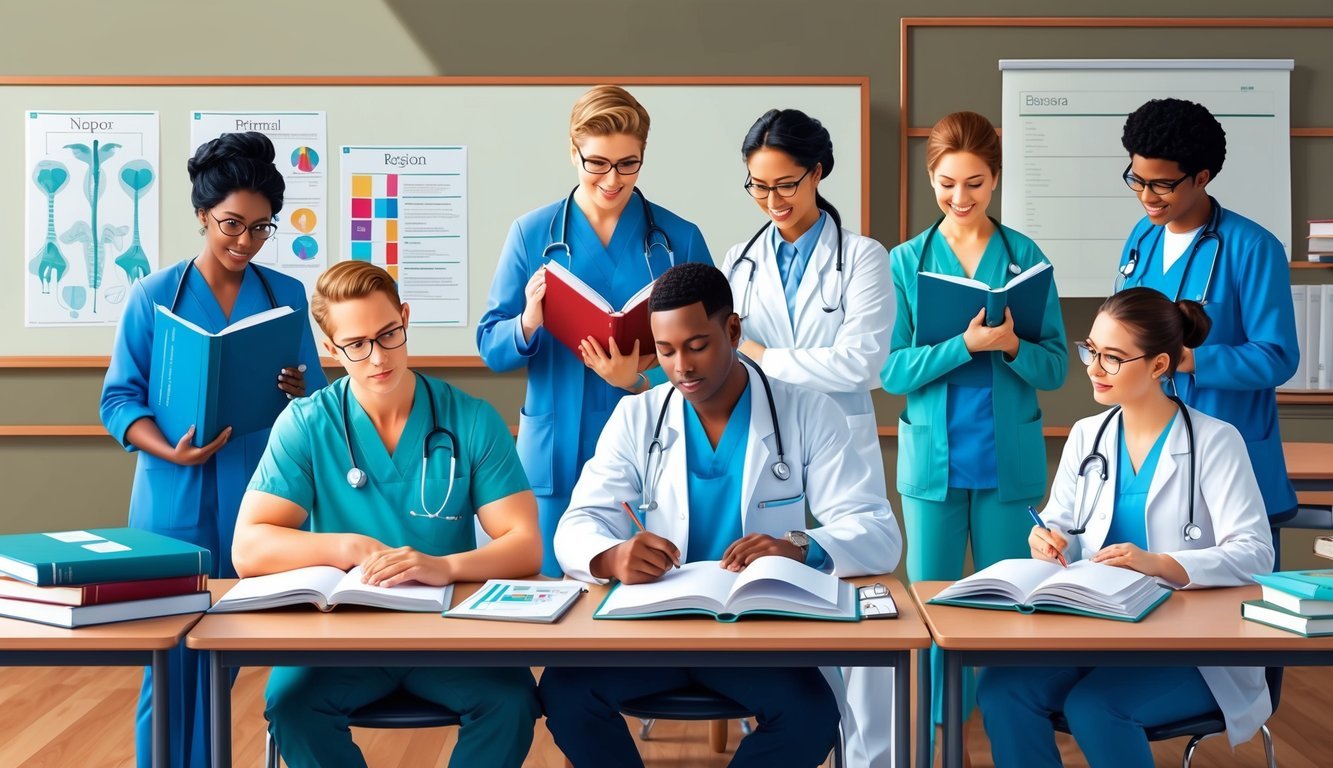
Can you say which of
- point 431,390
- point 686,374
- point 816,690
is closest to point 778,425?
point 686,374

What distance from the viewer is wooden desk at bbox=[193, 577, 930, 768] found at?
1.67 m

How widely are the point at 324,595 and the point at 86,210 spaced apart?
2967 mm

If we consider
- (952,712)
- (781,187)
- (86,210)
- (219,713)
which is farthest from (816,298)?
(86,210)

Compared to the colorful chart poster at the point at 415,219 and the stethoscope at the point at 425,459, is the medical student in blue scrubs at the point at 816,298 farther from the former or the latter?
the colorful chart poster at the point at 415,219

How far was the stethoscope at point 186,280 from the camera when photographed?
2.55 meters

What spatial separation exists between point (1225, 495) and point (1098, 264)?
220 centimetres

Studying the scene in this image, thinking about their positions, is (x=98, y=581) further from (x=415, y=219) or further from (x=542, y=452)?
(x=415, y=219)

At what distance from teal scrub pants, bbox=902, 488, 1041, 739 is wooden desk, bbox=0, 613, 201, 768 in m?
1.76

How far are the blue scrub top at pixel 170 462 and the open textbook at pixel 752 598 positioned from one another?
43.3 inches

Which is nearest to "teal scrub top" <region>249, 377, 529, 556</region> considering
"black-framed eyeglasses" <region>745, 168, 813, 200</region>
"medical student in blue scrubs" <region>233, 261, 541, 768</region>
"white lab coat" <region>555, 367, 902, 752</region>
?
"medical student in blue scrubs" <region>233, 261, 541, 768</region>

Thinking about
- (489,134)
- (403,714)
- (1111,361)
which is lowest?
(403,714)

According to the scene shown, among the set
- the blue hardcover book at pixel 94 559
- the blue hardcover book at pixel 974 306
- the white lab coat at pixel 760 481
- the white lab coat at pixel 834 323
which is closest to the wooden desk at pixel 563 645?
the blue hardcover book at pixel 94 559

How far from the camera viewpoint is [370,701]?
2.02m

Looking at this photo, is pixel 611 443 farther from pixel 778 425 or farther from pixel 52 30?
pixel 52 30
